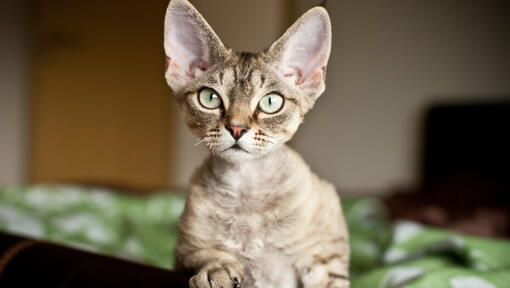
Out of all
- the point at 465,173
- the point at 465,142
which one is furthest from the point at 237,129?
the point at 465,142

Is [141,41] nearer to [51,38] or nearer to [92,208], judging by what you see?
[51,38]

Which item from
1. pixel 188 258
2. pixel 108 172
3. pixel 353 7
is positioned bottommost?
pixel 108 172

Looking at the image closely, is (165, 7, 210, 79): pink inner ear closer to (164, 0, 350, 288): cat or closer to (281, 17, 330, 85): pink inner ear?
(164, 0, 350, 288): cat

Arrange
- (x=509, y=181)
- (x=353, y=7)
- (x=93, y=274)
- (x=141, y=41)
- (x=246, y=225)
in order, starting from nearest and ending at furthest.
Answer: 1. (x=93, y=274)
2. (x=246, y=225)
3. (x=509, y=181)
4. (x=353, y=7)
5. (x=141, y=41)

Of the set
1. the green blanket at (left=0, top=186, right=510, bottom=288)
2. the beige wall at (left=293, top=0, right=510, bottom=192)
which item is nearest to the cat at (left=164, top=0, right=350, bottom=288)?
the green blanket at (left=0, top=186, right=510, bottom=288)

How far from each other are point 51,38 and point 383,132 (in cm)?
297

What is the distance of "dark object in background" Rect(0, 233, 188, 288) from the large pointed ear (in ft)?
1.46

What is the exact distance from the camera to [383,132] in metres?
3.35

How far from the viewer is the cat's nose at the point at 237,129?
0.82 m

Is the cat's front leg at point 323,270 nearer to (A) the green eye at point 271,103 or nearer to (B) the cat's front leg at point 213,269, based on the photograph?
(B) the cat's front leg at point 213,269

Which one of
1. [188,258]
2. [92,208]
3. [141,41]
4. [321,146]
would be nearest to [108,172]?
[141,41]

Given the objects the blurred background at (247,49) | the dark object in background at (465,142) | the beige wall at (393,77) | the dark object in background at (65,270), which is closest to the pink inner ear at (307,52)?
the dark object in background at (65,270)

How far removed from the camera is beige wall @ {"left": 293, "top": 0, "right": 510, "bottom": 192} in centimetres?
312

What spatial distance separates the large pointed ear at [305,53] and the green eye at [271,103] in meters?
0.07
